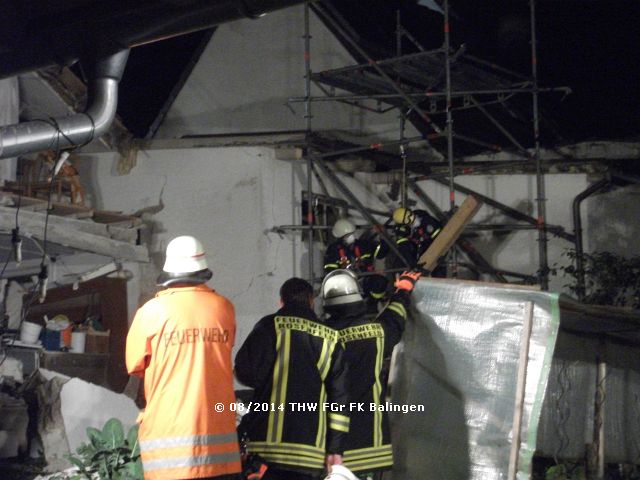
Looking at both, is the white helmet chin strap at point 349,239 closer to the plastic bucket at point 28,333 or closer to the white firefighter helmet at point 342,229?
the white firefighter helmet at point 342,229

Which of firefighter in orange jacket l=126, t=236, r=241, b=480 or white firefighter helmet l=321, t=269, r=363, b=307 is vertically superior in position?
white firefighter helmet l=321, t=269, r=363, b=307

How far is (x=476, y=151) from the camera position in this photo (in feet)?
38.6

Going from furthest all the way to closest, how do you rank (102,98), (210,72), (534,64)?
(210,72) → (534,64) → (102,98)

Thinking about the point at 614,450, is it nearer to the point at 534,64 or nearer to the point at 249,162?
the point at 534,64

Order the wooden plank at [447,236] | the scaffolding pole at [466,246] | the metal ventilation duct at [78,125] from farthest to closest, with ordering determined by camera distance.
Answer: the scaffolding pole at [466,246]
the wooden plank at [447,236]
the metal ventilation duct at [78,125]

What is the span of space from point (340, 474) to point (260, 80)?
7.37 metres

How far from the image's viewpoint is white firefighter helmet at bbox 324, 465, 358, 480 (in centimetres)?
501

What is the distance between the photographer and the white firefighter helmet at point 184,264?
15.6ft

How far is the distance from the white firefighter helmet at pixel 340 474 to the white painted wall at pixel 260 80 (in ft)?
22.3

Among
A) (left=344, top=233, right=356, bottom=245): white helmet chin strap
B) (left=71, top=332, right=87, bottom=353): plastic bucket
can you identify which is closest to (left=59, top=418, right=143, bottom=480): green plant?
(left=71, top=332, right=87, bottom=353): plastic bucket

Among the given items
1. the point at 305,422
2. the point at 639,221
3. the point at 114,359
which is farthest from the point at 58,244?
the point at 639,221

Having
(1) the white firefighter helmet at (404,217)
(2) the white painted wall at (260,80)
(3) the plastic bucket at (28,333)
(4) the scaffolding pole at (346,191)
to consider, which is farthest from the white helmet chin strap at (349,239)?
(3) the plastic bucket at (28,333)

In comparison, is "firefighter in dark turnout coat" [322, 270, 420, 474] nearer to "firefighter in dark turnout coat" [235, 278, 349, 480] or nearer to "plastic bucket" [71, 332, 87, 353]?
"firefighter in dark turnout coat" [235, 278, 349, 480]

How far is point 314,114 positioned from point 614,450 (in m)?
5.84
